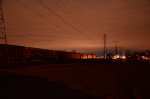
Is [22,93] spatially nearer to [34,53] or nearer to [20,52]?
[20,52]

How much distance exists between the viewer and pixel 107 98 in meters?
8.43

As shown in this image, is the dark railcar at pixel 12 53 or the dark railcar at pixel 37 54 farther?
the dark railcar at pixel 37 54

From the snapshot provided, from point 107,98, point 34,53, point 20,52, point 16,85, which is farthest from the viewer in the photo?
point 34,53

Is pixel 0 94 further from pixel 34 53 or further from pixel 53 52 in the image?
pixel 53 52

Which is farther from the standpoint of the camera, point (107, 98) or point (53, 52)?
point (53, 52)

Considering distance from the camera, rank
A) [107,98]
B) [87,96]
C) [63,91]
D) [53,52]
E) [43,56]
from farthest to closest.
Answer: [53,52] < [43,56] < [63,91] < [87,96] < [107,98]

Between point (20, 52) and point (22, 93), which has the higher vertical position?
point (20, 52)

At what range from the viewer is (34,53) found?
3766cm

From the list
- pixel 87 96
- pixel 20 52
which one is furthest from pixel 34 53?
pixel 87 96

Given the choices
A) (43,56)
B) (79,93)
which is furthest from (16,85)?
(43,56)

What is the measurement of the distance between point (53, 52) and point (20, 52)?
19.2m

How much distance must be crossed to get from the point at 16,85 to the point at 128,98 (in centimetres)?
573

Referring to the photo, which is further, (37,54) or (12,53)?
(37,54)

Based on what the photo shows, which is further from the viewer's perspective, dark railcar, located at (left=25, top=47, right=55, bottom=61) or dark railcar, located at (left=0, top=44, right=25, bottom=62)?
dark railcar, located at (left=25, top=47, right=55, bottom=61)
